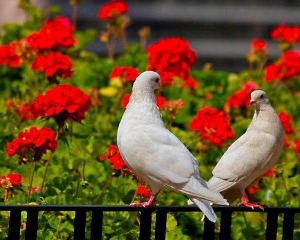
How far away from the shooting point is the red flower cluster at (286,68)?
726 centimetres

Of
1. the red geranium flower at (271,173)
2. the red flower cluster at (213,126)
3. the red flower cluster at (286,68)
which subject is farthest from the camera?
the red flower cluster at (286,68)

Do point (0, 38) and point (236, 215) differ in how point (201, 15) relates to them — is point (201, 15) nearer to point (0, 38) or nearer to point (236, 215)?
point (0, 38)

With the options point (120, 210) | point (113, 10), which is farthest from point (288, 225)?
point (113, 10)

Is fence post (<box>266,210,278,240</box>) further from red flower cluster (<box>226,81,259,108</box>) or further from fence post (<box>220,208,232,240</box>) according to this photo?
red flower cluster (<box>226,81,259,108</box>)

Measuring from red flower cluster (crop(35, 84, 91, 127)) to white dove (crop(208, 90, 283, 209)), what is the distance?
73 centimetres

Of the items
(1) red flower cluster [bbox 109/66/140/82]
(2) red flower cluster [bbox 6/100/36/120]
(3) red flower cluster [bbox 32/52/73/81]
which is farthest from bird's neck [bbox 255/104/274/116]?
(2) red flower cluster [bbox 6/100/36/120]

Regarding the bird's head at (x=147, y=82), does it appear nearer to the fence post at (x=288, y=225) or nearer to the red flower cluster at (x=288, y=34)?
the fence post at (x=288, y=225)

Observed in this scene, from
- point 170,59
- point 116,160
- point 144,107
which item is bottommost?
point 116,160

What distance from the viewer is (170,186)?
447 cm

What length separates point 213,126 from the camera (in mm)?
5879

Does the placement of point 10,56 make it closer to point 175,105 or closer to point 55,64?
point 55,64

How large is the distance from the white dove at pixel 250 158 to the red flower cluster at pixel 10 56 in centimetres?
252

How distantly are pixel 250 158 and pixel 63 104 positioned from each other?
877 millimetres

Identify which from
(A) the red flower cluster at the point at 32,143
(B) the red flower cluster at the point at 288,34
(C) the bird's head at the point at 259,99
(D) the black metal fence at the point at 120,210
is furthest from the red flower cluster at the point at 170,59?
(D) the black metal fence at the point at 120,210
